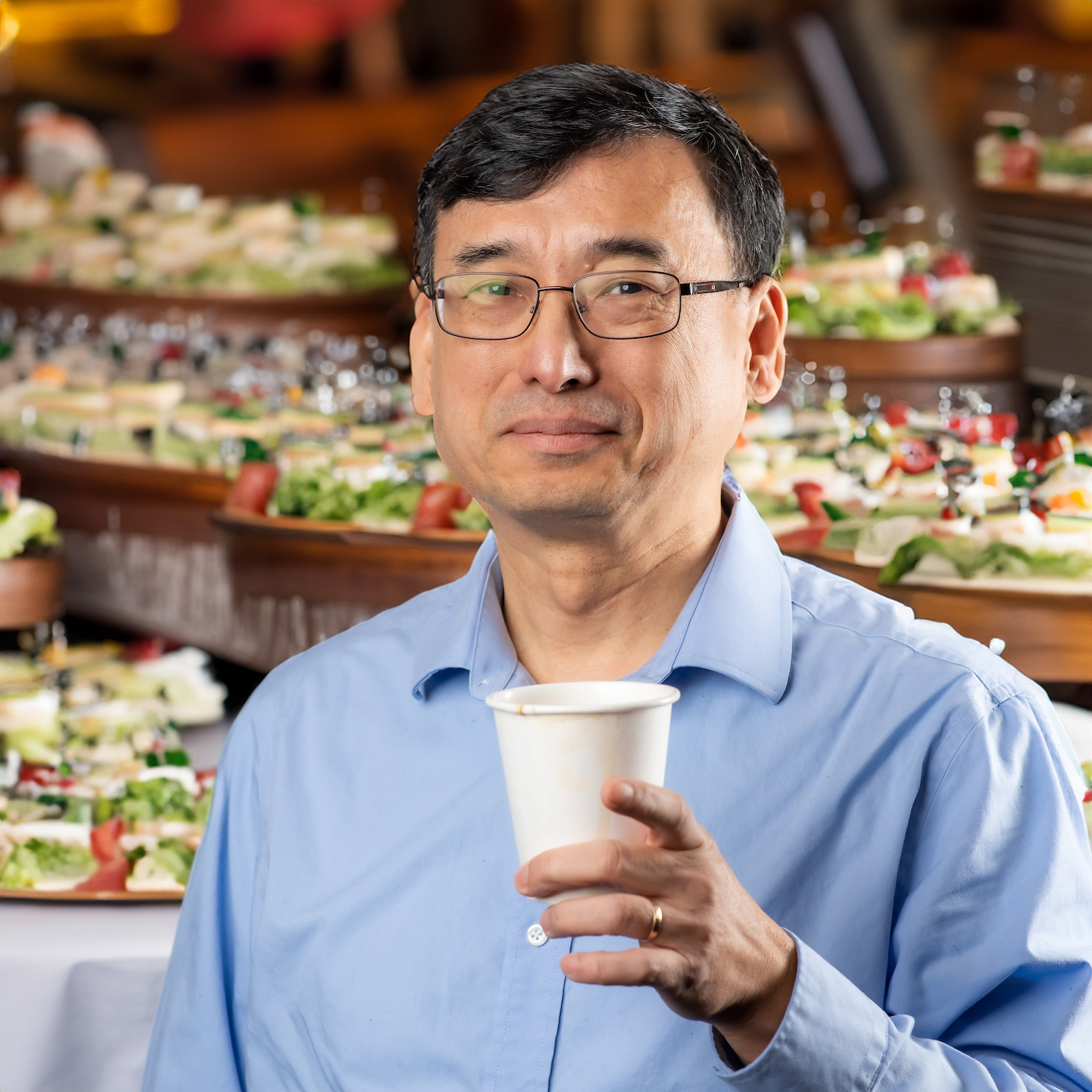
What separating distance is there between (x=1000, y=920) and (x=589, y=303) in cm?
70

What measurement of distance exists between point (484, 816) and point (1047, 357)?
423cm

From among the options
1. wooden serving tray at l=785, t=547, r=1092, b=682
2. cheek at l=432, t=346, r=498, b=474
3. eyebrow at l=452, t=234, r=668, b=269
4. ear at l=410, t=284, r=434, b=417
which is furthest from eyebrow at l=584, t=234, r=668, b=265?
wooden serving tray at l=785, t=547, r=1092, b=682

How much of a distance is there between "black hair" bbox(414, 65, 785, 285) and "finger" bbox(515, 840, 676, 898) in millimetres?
723

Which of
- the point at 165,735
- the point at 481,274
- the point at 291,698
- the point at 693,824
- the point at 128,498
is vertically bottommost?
the point at 165,735

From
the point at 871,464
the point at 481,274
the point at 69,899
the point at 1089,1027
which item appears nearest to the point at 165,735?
the point at 69,899

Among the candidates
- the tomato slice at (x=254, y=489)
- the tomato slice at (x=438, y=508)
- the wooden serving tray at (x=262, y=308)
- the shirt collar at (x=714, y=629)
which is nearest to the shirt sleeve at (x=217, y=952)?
the shirt collar at (x=714, y=629)

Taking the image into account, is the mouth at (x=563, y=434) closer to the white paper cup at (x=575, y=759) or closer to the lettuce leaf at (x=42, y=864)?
the white paper cup at (x=575, y=759)

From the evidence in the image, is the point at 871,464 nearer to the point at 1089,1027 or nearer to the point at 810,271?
the point at 810,271

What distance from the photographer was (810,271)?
205 inches

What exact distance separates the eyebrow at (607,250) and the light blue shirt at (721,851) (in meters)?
0.31

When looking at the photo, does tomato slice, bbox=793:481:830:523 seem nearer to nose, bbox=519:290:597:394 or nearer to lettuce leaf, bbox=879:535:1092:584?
lettuce leaf, bbox=879:535:1092:584

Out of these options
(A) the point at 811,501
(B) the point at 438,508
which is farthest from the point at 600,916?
(B) the point at 438,508

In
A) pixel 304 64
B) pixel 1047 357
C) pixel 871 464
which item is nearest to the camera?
pixel 871 464

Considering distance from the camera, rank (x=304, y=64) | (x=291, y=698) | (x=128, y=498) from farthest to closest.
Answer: (x=304, y=64) → (x=128, y=498) → (x=291, y=698)
